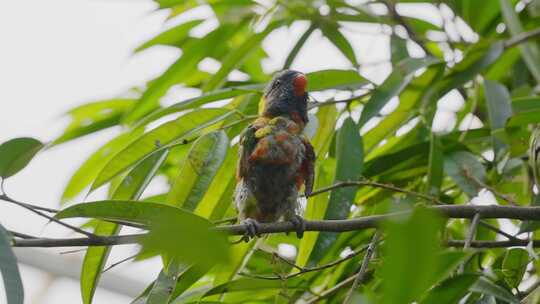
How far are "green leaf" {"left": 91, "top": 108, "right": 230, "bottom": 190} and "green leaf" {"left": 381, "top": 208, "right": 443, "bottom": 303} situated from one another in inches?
40.1

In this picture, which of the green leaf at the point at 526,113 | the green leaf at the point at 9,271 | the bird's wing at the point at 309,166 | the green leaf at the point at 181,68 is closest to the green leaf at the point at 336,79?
the bird's wing at the point at 309,166

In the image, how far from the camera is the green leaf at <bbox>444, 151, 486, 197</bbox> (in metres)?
2.03

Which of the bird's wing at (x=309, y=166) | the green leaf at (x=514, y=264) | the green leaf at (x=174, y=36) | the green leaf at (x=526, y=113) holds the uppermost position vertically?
the green leaf at (x=174, y=36)

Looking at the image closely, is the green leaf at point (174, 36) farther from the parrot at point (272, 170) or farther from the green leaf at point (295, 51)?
the parrot at point (272, 170)

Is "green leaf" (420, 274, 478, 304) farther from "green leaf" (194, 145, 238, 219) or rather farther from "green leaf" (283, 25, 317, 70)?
"green leaf" (283, 25, 317, 70)

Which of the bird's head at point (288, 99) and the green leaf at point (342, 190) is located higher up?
the bird's head at point (288, 99)

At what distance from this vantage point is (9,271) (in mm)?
1157

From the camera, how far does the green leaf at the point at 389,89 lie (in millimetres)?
2078

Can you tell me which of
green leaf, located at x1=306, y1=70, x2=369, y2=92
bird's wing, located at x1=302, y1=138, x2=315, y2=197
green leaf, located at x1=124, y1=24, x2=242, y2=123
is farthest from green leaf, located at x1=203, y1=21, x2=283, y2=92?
bird's wing, located at x1=302, y1=138, x2=315, y2=197

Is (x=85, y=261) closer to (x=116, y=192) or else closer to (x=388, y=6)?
(x=116, y=192)

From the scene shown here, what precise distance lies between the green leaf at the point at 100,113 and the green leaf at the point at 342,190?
103 centimetres

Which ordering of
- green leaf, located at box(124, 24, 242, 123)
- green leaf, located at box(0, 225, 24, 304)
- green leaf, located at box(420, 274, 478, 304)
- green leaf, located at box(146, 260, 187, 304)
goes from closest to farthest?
green leaf, located at box(0, 225, 24, 304) < green leaf, located at box(420, 274, 478, 304) < green leaf, located at box(146, 260, 187, 304) < green leaf, located at box(124, 24, 242, 123)

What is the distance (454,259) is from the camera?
112 cm

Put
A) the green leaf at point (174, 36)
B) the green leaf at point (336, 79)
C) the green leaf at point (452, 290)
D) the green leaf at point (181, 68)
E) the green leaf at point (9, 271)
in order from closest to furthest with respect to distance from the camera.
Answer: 1. the green leaf at point (9, 271)
2. the green leaf at point (452, 290)
3. the green leaf at point (336, 79)
4. the green leaf at point (181, 68)
5. the green leaf at point (174, 36)
